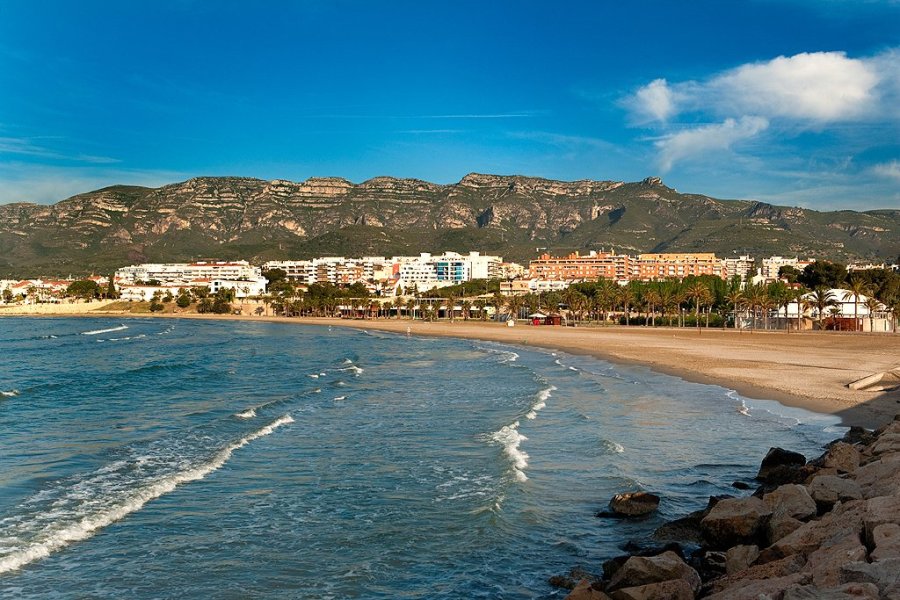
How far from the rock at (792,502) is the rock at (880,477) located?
0.81 meters

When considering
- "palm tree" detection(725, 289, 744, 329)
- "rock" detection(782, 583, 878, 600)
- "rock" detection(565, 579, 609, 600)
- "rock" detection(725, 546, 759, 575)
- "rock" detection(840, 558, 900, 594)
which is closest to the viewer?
"rock" detection(782, 583, 878, 600)

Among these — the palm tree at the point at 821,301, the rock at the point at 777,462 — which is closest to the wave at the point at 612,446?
the rock at the point at 777,462

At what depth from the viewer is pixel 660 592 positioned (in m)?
8.31

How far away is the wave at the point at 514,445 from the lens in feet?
56.2

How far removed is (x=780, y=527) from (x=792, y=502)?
103cm

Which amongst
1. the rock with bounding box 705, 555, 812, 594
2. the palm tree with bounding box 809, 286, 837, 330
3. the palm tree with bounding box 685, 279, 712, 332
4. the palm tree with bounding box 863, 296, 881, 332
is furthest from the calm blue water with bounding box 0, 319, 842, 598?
the palm tree with bounding box 685, 279, 712, 332

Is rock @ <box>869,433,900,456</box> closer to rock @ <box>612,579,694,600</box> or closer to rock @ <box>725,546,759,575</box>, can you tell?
rock @ <box>725,546,759,575</box>

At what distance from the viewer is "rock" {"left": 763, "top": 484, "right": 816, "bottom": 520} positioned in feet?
34.9

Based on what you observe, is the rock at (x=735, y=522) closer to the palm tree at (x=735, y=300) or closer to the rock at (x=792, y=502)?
the rock at (x=792, y=502)

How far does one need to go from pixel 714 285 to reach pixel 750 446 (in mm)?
93939

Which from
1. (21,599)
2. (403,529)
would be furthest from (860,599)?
(21,599)

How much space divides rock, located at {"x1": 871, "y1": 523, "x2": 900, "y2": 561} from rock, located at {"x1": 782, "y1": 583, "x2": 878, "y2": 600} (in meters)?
0.84

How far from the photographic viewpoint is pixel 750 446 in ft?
64.1

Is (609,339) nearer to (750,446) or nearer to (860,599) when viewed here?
(750,446)
